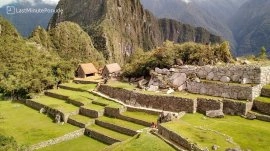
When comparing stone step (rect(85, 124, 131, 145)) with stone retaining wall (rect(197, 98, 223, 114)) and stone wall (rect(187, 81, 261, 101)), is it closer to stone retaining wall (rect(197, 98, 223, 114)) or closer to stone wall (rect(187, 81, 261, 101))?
stone retaining wall (rect(197, 98, 223, 114))

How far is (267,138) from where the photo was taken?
1858 cm

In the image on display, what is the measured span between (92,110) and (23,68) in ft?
105

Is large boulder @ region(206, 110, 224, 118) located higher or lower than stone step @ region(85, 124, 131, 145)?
higher

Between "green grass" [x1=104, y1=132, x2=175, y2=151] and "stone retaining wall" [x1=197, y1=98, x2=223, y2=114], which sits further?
"stone retaining wall" [x1=197, y1=98, x2=223, y2=114]

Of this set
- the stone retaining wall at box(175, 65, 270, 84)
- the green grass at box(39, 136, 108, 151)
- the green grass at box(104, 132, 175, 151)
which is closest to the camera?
the green grass at box(104, 132, 175, 151)

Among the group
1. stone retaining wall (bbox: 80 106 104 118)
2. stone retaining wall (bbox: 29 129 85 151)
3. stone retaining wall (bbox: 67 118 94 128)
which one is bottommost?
stone retaining wall (bbox: 29 129 85 151)

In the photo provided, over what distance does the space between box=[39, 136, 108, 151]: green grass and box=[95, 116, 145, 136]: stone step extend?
5.31 feet

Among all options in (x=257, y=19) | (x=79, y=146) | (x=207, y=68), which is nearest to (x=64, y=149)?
(x=79, y=146)

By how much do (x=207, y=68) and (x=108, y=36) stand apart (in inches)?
4479

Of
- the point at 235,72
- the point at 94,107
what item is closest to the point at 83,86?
the point at 94,107

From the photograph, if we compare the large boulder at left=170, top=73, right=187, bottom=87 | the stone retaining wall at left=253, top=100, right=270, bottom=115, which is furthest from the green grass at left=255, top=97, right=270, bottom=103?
the large boulder at left=170, top=73, right=187, bottom=87

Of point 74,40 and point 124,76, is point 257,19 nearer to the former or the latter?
point 74,40

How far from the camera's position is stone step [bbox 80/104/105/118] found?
98.4 feet

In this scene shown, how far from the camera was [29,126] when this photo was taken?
30.2 meters
